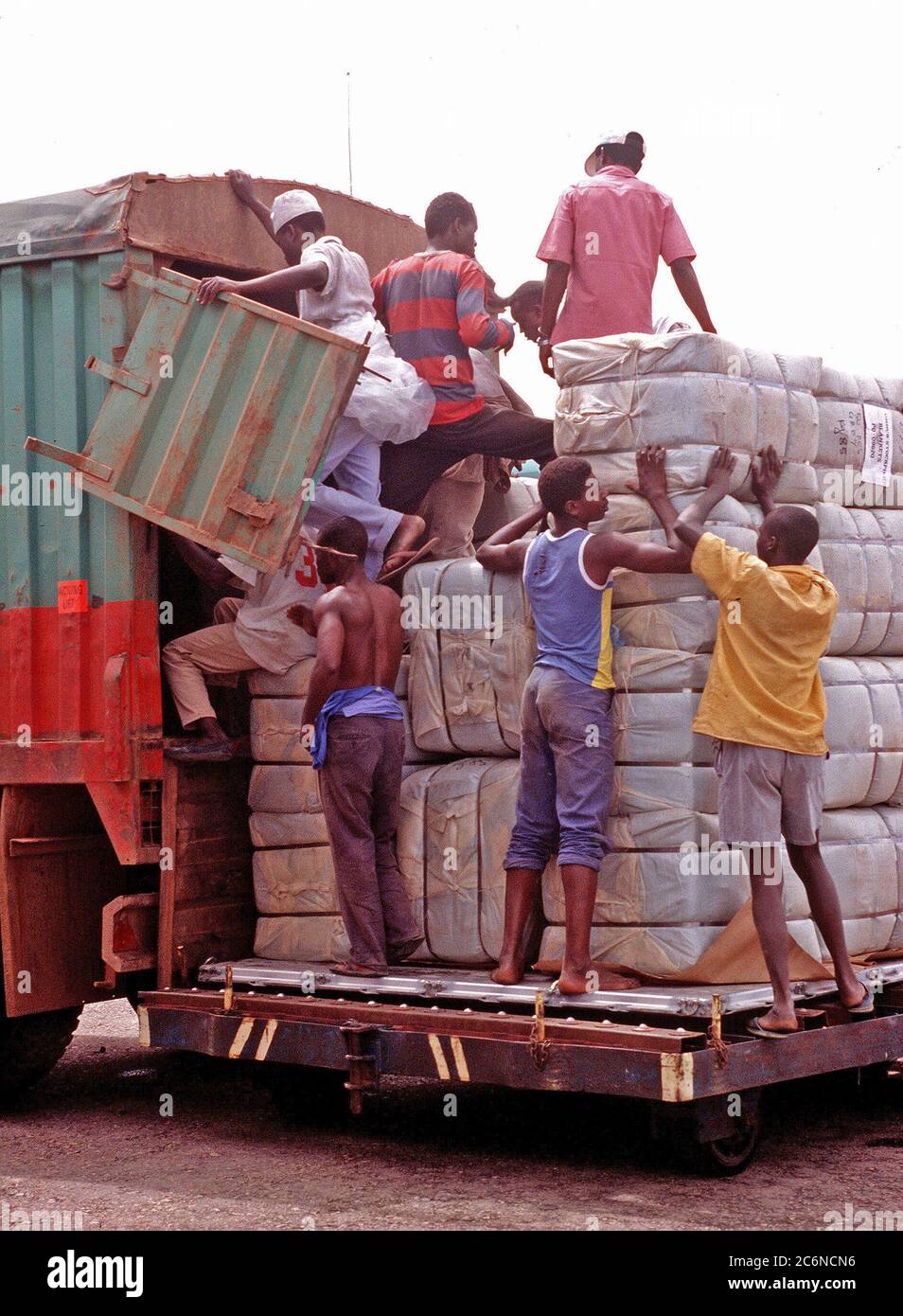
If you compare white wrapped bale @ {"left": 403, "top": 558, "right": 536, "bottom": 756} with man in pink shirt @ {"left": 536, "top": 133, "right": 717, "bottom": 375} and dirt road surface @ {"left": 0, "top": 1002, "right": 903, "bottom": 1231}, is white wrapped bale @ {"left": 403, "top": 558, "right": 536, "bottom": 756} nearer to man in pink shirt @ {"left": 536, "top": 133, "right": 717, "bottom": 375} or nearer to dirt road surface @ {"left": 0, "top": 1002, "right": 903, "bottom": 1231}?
man in pink shirt @ {"left": 536, "top": 133, "right": 717, "bottom": 375}

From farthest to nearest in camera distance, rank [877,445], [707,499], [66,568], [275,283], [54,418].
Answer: [54,418]
[66,568]
[275,283]
[877,445]
[707,499]

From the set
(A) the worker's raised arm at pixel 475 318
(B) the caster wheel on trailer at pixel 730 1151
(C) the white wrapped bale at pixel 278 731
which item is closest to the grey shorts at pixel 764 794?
(B) the caster wheel on trailer at pixel 730 1151

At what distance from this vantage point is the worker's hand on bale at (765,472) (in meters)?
6.06

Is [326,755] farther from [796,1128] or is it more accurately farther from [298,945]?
[796,1128]

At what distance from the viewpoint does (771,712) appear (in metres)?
5.71

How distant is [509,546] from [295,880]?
1613 mm

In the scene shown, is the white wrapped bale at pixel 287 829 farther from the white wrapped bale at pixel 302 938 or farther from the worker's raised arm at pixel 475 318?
the worker's raised arm at pixel 475 318

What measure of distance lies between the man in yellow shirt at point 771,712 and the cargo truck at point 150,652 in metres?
0.42

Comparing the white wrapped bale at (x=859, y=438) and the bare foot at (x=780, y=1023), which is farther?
the white wrapped bale at (x=859, y=438)

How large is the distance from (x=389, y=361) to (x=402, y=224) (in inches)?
71.2

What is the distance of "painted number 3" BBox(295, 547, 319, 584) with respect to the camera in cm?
691

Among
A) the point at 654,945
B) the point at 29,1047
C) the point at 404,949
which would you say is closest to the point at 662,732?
the point at 654,945

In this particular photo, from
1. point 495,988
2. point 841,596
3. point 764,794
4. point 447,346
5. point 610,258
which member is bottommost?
point 495,988

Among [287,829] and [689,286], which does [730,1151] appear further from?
[689,286]
